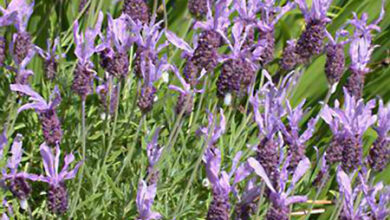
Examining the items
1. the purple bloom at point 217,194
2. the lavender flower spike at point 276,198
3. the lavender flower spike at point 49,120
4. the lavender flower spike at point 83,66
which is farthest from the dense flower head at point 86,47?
the lavender flower spike at point 276,198

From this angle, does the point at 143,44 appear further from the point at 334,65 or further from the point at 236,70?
the point at 334,65

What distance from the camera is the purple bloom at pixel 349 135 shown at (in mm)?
1620

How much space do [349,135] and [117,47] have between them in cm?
57

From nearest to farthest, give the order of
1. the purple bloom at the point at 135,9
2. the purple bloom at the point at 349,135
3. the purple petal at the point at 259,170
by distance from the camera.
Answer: the purple petal at the point at 259,170, the purple bloom at the point at 349,135, the purple bloom at the point at 135,9

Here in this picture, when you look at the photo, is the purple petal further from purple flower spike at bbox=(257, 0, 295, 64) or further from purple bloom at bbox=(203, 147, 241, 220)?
purple flower spike at bbox=(257, 0, 295, 64)

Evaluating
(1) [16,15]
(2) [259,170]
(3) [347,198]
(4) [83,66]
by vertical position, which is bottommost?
(3) [347,198]

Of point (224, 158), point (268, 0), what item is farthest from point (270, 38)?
point (224, 158)

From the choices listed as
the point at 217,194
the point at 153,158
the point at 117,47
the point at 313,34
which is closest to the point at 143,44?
the point at 117,47

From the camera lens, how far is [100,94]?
2.09 meters

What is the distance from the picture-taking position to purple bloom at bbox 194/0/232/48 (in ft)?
5.33

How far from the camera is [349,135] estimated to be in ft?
5.35

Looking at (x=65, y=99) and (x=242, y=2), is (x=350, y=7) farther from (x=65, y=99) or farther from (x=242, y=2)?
(x=65, y=99)

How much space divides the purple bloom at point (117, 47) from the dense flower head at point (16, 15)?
22 cm

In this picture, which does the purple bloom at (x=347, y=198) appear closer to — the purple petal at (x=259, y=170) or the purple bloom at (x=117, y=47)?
the purple petal at (x=259, y=170)
